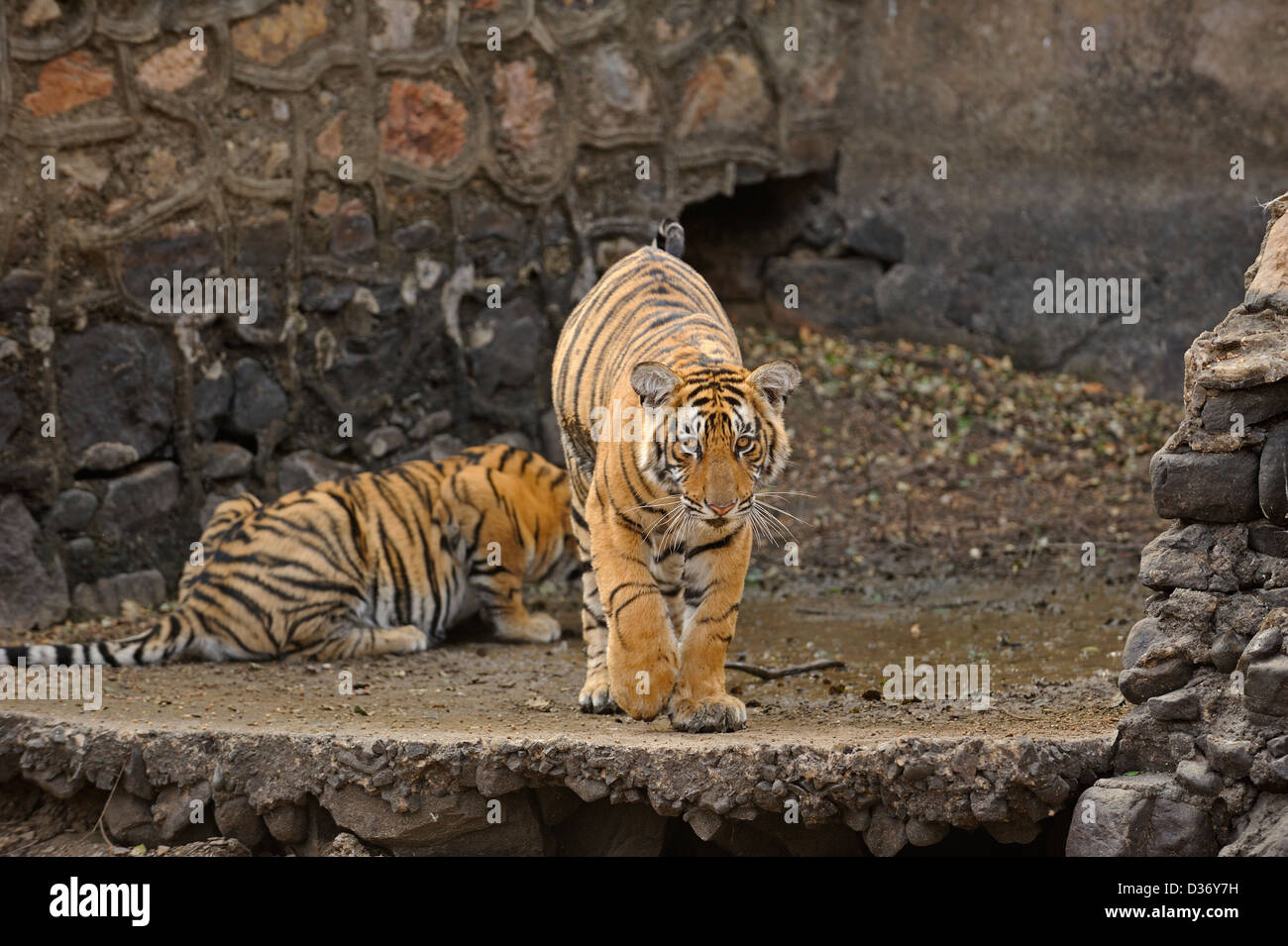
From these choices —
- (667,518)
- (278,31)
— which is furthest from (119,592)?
(667,518)

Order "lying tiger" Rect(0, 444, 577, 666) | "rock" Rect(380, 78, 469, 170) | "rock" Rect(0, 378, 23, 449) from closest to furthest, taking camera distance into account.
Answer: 1. "lying tiger" Rect(0, 444, 577, 666)
2. "rock" Rect(0, 378, 23, 449)
3. "rock" Rect(380, 78, 469, 170)

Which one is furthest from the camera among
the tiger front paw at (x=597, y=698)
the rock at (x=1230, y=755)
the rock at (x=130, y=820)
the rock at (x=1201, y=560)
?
the tiger front paw at (x=597, y=698)

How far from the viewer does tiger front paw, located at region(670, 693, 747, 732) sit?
4.74m

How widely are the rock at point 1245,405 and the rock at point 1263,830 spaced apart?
981mm

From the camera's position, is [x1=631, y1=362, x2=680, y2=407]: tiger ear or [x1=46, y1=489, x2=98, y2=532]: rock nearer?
[x1=631, y1=362, x2=680, y2=407]: tiger ear

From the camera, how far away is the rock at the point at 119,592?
6.79 meters

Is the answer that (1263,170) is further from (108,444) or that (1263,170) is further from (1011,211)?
(108,444)

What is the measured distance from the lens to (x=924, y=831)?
4305mm

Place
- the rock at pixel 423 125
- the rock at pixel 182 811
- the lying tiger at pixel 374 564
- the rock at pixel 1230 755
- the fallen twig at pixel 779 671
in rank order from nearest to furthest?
the rock at pixel 1230 755 → the rock at pixel 182 811 → the fallen twig at pixel 779 671 → the lying tiger at pixel 374 564 → the rock at pixel 423 125

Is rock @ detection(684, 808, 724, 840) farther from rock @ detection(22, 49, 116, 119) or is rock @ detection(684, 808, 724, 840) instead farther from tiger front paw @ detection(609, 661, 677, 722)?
rock @ detection(22, 49, 116, 119)

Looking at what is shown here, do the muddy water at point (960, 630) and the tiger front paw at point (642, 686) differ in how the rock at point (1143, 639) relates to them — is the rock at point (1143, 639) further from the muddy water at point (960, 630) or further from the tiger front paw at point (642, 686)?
the tiger front paw at point (642, 686)

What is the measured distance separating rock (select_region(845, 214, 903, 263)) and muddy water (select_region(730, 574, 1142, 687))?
9.85 ft

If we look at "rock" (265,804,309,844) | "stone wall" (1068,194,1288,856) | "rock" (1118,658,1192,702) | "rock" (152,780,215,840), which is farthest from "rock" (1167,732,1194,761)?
"rock" (152,780,215,840)

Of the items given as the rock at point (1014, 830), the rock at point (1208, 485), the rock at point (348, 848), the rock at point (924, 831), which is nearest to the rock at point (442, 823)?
the rock at point (348, 848)
